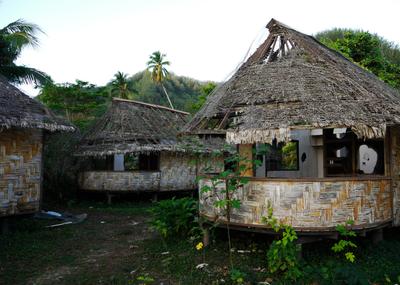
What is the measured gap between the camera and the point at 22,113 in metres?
8.38

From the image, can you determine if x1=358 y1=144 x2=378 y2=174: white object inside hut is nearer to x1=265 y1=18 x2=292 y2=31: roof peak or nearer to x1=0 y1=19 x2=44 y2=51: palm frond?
x1=265 y1=18 x2=292 y2=31: roof peak

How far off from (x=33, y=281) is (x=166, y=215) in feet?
9.49

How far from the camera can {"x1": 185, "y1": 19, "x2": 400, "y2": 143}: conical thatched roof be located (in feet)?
19.1

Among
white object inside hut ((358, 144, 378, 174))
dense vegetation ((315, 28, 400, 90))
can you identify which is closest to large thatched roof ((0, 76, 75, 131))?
white object inside hut ((358, 144, 378, 174))

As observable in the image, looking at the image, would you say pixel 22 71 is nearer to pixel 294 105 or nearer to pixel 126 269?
pixel 126 269

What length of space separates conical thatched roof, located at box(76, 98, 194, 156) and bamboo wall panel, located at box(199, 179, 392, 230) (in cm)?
753

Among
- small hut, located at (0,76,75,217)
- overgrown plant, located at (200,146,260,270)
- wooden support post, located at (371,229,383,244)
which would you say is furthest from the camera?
small hut, located at (0,76,75,217)

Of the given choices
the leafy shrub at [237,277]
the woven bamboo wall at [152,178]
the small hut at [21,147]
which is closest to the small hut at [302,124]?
the leafy shrub at [237,277]

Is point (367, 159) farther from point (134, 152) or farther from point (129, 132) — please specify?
point (129, 132)

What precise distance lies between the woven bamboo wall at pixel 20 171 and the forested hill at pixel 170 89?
26.8m

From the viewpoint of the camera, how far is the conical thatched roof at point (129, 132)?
42.8 feet

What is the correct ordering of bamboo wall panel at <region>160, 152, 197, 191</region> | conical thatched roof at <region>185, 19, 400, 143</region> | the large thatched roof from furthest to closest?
bamboo wall panel at <region>160, 152, 197, 191</region>
the large thatched roof
conical thatched roof at <region>185, 19, 400, 143</region>

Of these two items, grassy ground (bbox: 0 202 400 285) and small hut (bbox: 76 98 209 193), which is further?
small hut (bbox: 76 98 209 193)

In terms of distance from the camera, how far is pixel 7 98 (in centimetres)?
847
